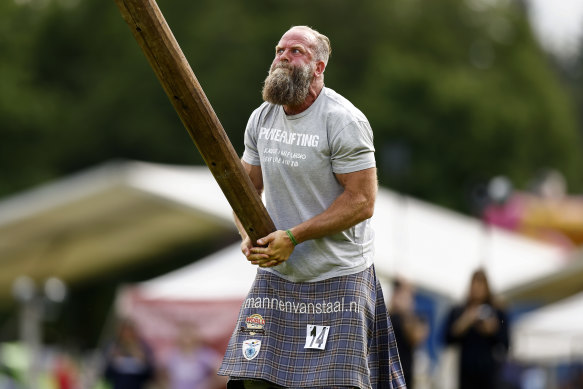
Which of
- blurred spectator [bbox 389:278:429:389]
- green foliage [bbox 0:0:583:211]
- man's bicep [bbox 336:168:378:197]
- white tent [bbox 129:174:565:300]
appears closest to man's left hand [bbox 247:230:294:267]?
man's bicep [bbox 336:168:378:197]

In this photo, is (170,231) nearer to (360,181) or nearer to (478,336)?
(478,336)

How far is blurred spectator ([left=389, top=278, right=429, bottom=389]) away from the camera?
9.85m

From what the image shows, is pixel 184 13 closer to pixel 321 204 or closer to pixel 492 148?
pixel 492 148

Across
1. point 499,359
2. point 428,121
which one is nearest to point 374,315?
point 499,359

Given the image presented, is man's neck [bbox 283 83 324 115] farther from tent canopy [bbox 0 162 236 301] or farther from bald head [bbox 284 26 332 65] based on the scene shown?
tent canopy [bbox 0 162 236 301]

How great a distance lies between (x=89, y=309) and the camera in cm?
3094

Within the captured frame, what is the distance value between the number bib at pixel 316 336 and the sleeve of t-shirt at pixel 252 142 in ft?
2.31

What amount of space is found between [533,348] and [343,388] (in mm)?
11458

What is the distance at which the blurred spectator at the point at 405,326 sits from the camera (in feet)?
32.3

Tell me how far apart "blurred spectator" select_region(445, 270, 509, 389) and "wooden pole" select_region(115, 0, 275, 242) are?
5.53 metres

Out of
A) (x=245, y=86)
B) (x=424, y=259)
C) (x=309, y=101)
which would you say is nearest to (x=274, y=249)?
(x=309, y=101)

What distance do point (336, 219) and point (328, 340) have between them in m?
0.48

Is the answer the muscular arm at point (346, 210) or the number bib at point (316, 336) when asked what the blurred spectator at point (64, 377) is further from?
the muscular arm at point (346, 210)

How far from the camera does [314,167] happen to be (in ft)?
14.5
